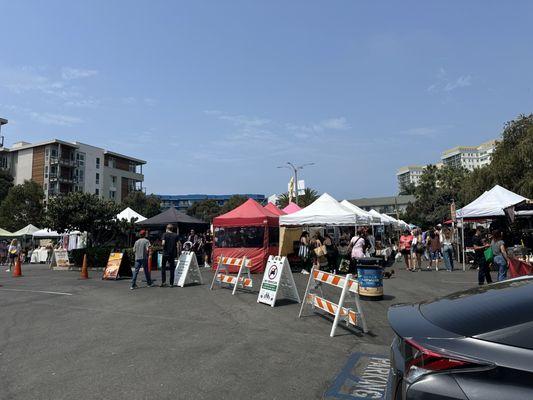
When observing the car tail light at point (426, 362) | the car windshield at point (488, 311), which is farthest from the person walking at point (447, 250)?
the car tail light at point (426, 362)

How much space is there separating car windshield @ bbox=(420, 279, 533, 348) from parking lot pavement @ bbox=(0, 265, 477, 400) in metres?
1.92

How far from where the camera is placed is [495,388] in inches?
80.7

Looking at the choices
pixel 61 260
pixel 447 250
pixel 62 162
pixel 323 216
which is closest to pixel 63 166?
pixel 62 162

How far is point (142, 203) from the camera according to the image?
69250 millimetres

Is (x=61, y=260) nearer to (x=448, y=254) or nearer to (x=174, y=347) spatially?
(x=174, y=347)

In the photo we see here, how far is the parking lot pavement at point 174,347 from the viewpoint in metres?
4.47

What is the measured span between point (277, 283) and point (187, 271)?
4.54 metres

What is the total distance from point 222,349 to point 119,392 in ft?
5.93

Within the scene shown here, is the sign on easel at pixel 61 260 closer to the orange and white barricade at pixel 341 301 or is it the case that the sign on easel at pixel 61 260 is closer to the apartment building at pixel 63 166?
the orange and white barricade at pixel 341 301

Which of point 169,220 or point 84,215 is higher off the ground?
point 84,215

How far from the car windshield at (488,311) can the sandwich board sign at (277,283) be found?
6.18m

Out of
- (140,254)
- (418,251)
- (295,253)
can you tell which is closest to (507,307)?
(140,254)

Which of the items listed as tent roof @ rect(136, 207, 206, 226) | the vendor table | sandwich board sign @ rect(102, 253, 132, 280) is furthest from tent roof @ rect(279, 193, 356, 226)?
tent roof @ rect(136, 207, 206, 226)

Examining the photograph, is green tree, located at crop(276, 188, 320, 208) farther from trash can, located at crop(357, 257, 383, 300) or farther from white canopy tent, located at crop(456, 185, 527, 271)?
trash can, located at crop(357, 257, 383, 300)
